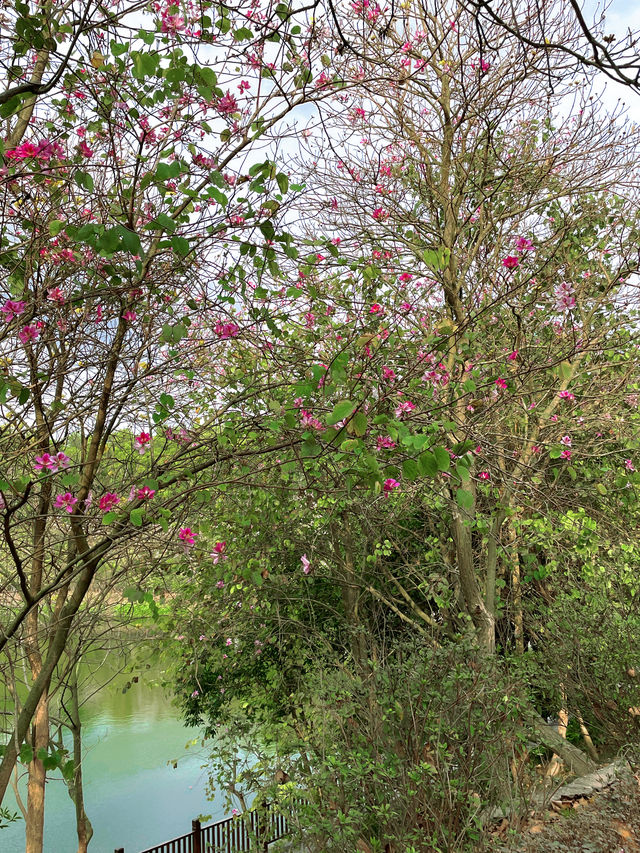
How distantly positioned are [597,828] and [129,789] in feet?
48.0

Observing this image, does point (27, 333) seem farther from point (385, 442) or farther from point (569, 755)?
point (569, 755)

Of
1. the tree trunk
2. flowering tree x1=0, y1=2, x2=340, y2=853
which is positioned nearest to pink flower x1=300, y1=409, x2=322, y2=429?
flowering tree x1=0, y1=2, x2=340, y2=853

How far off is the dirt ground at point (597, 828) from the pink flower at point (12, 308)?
3.38 metres

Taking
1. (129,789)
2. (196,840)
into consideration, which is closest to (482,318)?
(196,840)

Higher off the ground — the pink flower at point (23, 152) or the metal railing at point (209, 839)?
the pink flower at point (23, 152)

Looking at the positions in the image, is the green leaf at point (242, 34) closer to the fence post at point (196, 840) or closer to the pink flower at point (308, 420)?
the pink flower at point (308, 420)

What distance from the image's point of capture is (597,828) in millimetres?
3062

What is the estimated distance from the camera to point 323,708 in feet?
16.5

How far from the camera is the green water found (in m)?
12.8

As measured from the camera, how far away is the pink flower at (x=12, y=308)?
83.7 inches

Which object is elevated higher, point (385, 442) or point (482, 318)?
point (482, 318)

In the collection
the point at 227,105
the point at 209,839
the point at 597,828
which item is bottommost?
the point at 209,839

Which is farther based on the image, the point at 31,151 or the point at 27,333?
the point at 27,333

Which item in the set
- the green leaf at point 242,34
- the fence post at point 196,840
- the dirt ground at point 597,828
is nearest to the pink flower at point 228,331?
the green leaf at point 242,34
